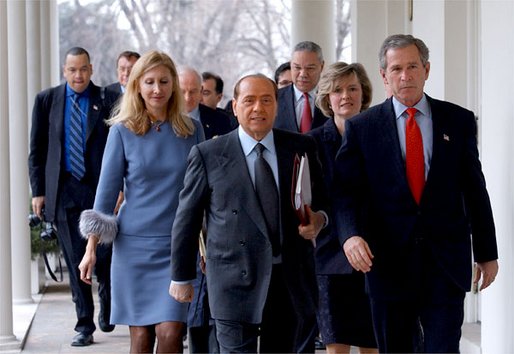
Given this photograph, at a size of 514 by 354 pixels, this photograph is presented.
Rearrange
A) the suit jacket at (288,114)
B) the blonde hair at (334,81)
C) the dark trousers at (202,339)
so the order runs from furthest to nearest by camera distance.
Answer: the suit jacket at (288,114) < the blonde hair at (334,81) < the dark trousers at (202,339)

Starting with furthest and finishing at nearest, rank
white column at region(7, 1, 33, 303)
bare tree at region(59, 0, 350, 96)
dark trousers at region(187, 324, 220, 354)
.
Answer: bare tree at region(59, 0, 350, 96), white column at region(7, 1, 33, 303), dark trousers at region(187, 324, 220, 354)

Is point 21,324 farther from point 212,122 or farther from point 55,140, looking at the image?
point 212,122

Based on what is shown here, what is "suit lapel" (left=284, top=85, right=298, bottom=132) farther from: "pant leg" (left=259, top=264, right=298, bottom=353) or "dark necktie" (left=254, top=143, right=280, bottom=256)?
"pant leg" (left=259, top=264, right=298, bottom=353)

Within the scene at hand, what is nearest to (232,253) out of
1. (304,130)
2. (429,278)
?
(429,278)

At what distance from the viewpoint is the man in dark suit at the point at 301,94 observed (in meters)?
10.0

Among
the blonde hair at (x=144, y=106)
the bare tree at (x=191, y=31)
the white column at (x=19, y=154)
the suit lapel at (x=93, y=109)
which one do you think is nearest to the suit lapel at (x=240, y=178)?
the blonde hair at (x=144, y=106)

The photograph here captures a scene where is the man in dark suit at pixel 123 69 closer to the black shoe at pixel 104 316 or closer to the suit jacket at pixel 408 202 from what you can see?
the black shoe at pixel 104 316

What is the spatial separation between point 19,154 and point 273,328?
7.51m

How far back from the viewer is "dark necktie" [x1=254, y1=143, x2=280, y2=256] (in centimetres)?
634

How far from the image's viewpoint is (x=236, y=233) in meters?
6.37

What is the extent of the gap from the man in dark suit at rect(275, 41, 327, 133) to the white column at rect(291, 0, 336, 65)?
18.7 feet

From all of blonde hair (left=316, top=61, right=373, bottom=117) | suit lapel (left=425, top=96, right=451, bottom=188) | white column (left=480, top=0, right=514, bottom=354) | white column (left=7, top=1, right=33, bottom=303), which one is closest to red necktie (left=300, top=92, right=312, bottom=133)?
blonde hair (left=316, top=61, right=373, bottom=117)

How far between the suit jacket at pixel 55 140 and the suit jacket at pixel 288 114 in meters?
1.49

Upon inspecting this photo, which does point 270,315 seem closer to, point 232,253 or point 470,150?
point 232,253
